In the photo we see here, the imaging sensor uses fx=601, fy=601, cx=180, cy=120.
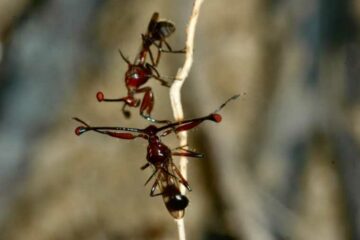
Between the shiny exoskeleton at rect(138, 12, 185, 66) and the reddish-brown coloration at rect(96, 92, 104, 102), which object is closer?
the reddish-brown coloration at rect(96, 92, 104, 102)

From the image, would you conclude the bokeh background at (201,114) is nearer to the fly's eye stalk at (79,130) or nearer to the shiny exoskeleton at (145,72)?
the shiny exoskeleton at (145,72)

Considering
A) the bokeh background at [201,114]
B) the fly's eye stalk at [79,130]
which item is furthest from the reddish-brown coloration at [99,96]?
the bokeh background at [201,114]

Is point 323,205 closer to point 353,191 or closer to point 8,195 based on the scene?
point 353,191

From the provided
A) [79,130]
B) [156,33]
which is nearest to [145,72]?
[156,33]

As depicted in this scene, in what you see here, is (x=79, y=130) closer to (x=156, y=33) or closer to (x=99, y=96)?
(x=99, y=96)

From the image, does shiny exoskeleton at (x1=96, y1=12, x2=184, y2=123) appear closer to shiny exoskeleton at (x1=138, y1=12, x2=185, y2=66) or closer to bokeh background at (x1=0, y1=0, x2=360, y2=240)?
shiny exoskeleton at (x1=138, y1=12, x2=185, y2=66)

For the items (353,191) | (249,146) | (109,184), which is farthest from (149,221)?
(353,191)

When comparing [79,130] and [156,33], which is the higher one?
[156,33]

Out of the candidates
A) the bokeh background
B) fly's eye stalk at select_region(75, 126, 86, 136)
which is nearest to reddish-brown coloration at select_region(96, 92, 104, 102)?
fly's eye stalk at select_region(75, 126, 86, 136)
